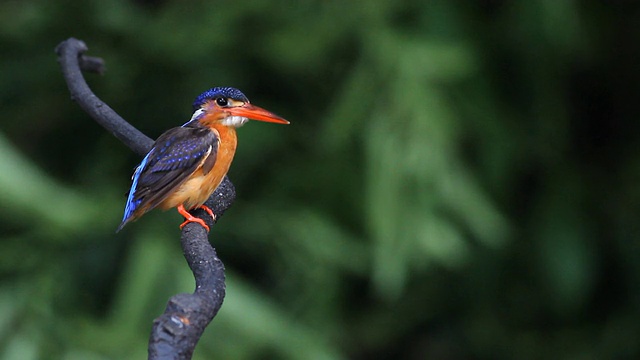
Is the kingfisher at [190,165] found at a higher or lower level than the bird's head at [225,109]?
lower

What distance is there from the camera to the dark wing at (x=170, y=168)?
4.66ft

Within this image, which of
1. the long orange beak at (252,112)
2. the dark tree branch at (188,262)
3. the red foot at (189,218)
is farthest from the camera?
the long orange beak at (252,112)

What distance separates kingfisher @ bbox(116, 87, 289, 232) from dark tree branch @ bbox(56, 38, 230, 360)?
0.09ft

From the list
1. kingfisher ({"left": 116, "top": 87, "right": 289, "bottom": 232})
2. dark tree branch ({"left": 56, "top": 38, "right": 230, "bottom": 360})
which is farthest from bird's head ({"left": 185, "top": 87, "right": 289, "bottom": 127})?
dark tree branch ({"left": 56, "top": 38, "right": 230, "bottom": 360})

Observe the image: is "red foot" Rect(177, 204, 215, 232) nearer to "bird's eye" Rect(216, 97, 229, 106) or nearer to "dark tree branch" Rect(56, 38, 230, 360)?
"dark tree branch" Rect(56, 38, 230, 360)

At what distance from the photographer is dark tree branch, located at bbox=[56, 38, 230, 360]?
77cm

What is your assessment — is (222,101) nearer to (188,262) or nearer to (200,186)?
(200,186)

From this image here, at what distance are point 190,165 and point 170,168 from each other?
3 cm

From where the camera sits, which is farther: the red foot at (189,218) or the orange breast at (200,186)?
the orange breast at (200,186)

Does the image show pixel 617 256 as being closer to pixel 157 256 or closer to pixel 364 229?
pixel 364 229

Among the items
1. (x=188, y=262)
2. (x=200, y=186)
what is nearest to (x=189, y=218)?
(x=200, y=186)

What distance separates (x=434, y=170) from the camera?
3.01 meters

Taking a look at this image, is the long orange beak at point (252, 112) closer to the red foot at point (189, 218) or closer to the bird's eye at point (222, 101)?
the bird's eye at point (222, 101)

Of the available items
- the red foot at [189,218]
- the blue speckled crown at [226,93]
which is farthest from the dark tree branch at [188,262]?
the blue speckled crown at [226,93]
